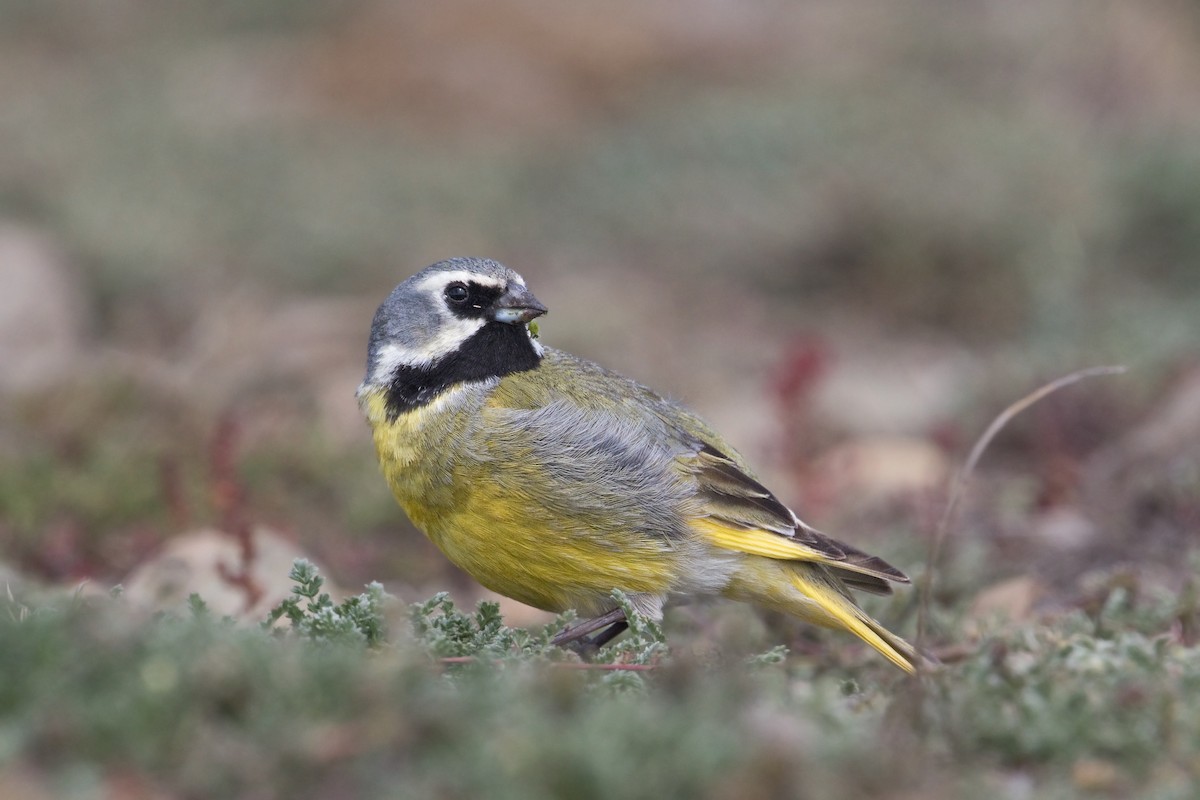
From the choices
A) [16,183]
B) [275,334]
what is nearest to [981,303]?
[275,334]

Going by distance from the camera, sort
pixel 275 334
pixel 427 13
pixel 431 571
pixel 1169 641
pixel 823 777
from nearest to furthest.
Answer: pixel 823 777
pixel 1169 641
pixel 431 571
pixel 275 334
pixel 427 13

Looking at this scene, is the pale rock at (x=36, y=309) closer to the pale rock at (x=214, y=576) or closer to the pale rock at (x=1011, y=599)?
the pale rock at (x=214, y=576)

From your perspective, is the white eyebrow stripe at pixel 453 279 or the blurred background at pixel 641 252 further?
the blurred background at pixel 641 252

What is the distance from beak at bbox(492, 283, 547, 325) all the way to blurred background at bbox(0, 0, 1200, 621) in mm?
1238

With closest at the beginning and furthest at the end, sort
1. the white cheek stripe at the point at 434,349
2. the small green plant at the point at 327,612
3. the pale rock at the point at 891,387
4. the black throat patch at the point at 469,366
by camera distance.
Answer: the small green plant at the point at 327,612 < the black throat patch at the point at 469,366 < the white cheek stripe at the point at 434,349 < the pale rock at the point at 891,387

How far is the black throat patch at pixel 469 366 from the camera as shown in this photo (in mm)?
5242

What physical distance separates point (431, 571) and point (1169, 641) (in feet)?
11.6

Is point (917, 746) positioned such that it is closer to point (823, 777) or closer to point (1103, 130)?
point (823, 777)

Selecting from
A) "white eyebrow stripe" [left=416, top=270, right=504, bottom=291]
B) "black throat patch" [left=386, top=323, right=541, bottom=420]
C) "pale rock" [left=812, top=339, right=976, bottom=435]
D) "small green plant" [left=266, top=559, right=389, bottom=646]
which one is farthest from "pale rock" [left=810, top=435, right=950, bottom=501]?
"small green plant" [left=266, top=559, right=389, bottom=646]

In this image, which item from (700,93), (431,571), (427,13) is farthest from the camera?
(427,13)

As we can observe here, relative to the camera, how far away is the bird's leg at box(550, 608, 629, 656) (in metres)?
4.76

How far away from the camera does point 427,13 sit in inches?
781

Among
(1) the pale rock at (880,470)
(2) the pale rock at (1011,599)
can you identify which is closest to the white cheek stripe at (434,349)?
(2) the pale rock at (1011,599)

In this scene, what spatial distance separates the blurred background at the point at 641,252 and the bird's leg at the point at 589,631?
131 cm
